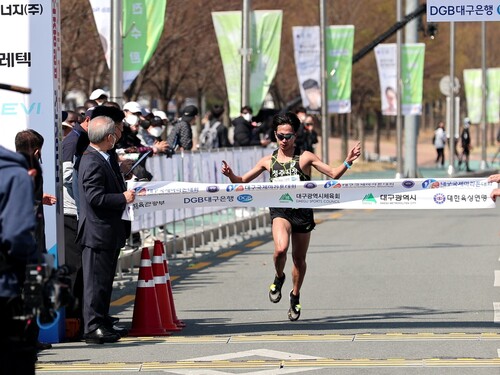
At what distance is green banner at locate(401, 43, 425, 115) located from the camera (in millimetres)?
41156

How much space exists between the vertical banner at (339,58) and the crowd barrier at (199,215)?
30.0ft

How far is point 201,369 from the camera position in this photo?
1005cm

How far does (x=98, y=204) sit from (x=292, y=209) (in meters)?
2.12

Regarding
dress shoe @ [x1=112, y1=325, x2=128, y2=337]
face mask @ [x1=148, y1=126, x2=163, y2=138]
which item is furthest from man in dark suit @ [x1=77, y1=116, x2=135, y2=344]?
face mask @ [x1=148, y1=126, x2=163, y2=138]

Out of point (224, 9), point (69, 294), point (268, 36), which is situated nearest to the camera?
point (69, 294)

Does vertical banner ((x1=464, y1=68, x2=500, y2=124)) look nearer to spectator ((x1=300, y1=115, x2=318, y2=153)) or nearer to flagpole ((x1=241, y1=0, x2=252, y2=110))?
flagpole ((x1=241, y1=0, x2=252, y2=110))

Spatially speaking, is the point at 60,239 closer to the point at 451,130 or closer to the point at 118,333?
the point at 118,333

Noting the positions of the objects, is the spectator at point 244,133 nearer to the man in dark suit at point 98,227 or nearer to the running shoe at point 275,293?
the running shoe at point 275,293

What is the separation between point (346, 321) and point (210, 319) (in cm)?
126

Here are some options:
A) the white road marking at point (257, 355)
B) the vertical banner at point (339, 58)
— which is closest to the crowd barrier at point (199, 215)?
the white road marking at point (257, 355)

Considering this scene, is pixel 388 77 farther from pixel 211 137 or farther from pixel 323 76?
pixel 211 137

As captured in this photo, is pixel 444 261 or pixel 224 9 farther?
pixel 224 9

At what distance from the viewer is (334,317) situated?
12.9 metres

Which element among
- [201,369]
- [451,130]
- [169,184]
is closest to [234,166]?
[169,184]
